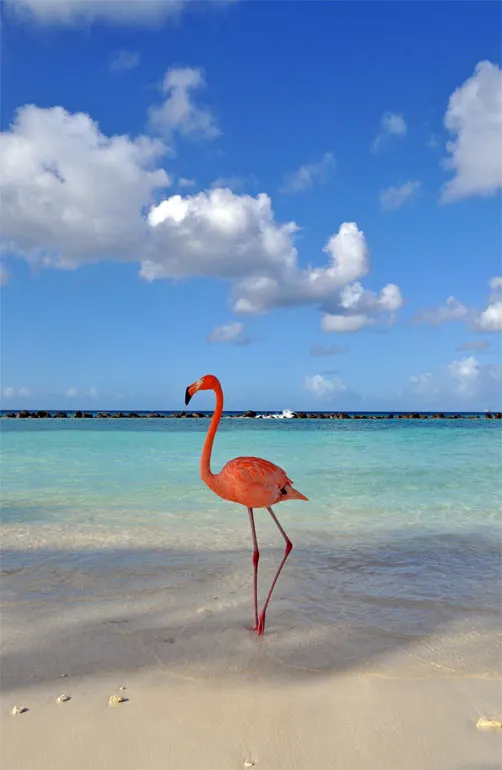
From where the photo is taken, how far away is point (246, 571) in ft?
19.6

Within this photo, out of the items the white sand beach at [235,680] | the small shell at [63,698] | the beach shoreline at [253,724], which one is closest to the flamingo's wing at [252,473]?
the white sand beach at [235,680]

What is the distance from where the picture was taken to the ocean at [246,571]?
411 cm

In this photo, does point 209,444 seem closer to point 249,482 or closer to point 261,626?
point 249,482

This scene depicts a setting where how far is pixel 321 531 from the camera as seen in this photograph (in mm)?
7891

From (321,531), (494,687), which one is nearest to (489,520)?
(321,531)

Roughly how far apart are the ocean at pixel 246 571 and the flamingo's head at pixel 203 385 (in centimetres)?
173

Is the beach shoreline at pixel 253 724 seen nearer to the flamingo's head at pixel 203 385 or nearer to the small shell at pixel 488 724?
the small shell at pixel 488 724

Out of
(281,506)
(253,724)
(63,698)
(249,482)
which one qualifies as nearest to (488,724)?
(253,724)

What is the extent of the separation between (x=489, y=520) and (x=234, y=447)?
12.7 m

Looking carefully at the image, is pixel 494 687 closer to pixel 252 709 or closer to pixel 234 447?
pixel 252 709

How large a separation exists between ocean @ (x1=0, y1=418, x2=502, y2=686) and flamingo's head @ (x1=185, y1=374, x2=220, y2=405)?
1.73 metres

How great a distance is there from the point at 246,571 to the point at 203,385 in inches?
101

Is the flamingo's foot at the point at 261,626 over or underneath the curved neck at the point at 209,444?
underneath

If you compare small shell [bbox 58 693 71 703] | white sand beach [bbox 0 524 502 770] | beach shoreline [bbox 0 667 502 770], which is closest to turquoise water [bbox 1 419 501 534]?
white sand beach [bbox 0 524 502 770]
